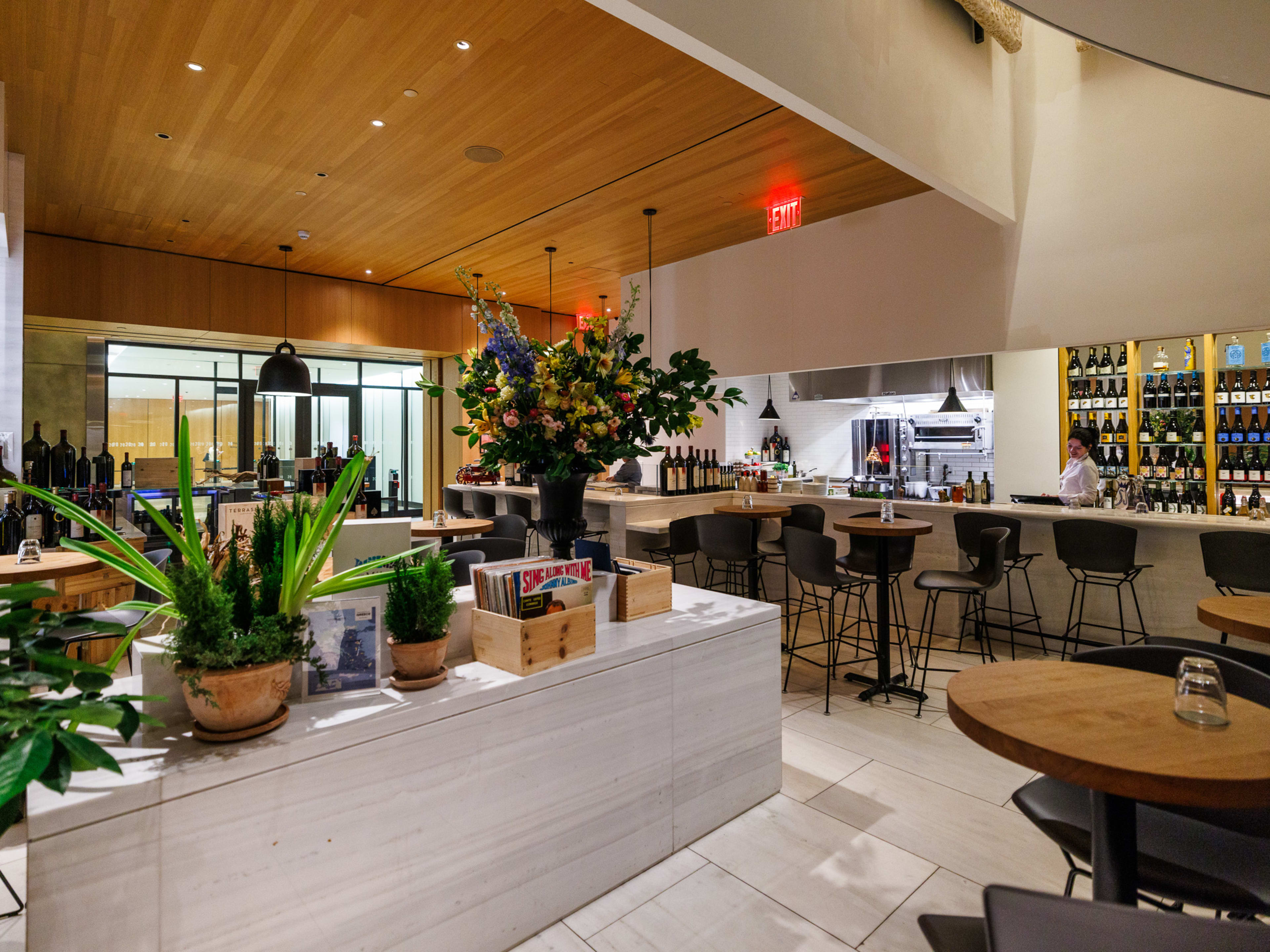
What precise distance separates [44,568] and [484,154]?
Result: 11.1ft

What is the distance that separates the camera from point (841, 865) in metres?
2.28

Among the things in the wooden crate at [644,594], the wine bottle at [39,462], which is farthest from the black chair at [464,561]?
the wine bottle at [39,462]

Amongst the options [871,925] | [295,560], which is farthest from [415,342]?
[871,925]

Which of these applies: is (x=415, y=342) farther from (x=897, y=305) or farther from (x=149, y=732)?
(x=149, y=732)

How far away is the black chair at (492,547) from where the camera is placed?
3895 mm

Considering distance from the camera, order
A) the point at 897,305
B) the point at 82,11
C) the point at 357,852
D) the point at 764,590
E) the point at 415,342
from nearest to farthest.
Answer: the point at 357,852, the point at 82,11, the point at 897,305, the point at 764,590, the point at 415,342

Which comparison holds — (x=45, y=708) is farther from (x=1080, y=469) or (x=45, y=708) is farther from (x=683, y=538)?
(x=1080, y=469)

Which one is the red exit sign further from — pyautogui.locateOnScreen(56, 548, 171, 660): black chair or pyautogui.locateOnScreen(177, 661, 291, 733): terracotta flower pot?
pyautogui.locateOnScreen(177, 661, 291, 733): terracotta flower pot

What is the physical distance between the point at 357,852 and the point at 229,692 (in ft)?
1.61

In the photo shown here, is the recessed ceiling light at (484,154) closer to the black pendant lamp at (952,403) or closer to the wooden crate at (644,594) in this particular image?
the wooden crate at (644,594)

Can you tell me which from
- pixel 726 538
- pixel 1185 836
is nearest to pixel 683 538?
pixel 726 538

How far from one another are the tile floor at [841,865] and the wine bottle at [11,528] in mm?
3767

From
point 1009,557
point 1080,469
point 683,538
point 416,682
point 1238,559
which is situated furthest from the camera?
point 1080,469

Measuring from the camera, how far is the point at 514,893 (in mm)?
1862
